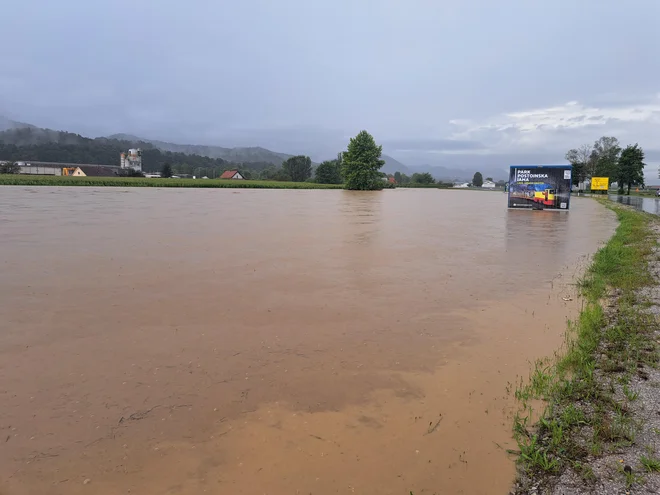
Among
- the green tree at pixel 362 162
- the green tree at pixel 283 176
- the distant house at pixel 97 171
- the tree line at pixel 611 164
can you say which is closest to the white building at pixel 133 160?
the distant house at pixel 97 171

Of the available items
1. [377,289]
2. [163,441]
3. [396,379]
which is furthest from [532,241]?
[163,441]

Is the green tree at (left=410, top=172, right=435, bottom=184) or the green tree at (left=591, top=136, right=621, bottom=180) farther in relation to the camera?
the green tree at (left=410, top=172, right=435, bottom=184)

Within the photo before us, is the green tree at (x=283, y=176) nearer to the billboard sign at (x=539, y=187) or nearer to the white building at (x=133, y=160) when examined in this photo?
the white building at (x=133, y=160)

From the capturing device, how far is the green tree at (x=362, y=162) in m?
74.3

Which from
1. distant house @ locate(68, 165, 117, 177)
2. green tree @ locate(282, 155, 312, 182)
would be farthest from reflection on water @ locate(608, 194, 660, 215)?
distant house @ locate(68, 165, 117, 177)

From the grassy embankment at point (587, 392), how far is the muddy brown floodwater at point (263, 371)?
23cm

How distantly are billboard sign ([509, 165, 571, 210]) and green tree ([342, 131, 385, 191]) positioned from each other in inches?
1857

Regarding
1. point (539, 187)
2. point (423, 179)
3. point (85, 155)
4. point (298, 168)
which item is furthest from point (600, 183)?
point (85, 155)

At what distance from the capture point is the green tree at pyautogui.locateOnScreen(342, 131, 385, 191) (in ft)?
244

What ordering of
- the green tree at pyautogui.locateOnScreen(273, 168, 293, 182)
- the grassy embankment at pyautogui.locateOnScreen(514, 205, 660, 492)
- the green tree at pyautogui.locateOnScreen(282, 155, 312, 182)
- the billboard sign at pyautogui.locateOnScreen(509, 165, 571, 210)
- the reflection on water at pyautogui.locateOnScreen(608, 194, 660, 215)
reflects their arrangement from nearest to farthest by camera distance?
1. the grassy embankment at pyautogui.locateOnScreen(514, 205, 660, 492)
2. the billboard sign at pyautogui.locateOnScreen(509, 165, 571, 210)
3. the reflection on water at pyautogui.locateOnScreen(608, 194, 660, 215)
4. the green tree at pyautogui.locateOnScreen(273, 168, 293, 182)
5. the green tree at pyautogui.locateOnScreen(282, 155, 312, 182)

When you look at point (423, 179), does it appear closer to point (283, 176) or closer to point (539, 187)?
point (283, 176)

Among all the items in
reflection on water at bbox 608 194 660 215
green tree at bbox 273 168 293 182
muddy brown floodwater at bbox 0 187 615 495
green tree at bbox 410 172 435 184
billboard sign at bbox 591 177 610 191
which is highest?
green tree at bbox 410 172 435 184

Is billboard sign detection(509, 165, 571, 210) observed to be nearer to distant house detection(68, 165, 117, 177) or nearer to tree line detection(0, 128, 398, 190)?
tree line detection(0, 128, 398, 190)

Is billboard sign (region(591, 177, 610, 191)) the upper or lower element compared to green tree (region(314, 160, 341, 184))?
lower
